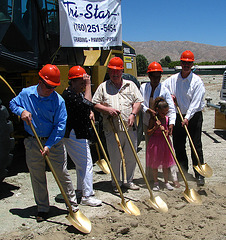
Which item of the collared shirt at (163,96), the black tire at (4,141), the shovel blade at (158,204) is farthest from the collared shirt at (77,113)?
the shovel blade at (158,204)

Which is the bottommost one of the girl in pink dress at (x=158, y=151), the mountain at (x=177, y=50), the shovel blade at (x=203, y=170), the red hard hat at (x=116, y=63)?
the shovel blade at (x=203, y=170)

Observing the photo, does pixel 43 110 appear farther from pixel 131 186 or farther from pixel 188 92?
pixel 188 92

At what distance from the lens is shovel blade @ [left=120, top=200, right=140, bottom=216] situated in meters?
3.93

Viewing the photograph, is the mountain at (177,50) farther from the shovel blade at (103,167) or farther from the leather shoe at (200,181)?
the leather shoe at (200,181)

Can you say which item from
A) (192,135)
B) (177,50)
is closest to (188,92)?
(192,135)

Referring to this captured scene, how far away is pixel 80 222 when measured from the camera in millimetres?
3535

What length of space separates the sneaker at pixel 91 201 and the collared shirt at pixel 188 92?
73.7 inches

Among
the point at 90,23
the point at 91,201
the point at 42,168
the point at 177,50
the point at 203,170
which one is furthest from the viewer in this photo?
the point at 177,50

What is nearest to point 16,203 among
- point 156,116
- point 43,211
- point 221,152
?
point 43,211

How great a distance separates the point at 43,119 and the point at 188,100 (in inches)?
96.8

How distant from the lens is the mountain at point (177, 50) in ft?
488

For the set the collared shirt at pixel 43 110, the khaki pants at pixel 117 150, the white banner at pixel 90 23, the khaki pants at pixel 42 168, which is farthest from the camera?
the white banner at pixel 90 23

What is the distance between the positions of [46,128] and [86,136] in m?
0.67

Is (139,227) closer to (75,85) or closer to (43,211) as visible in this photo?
(43,211)
